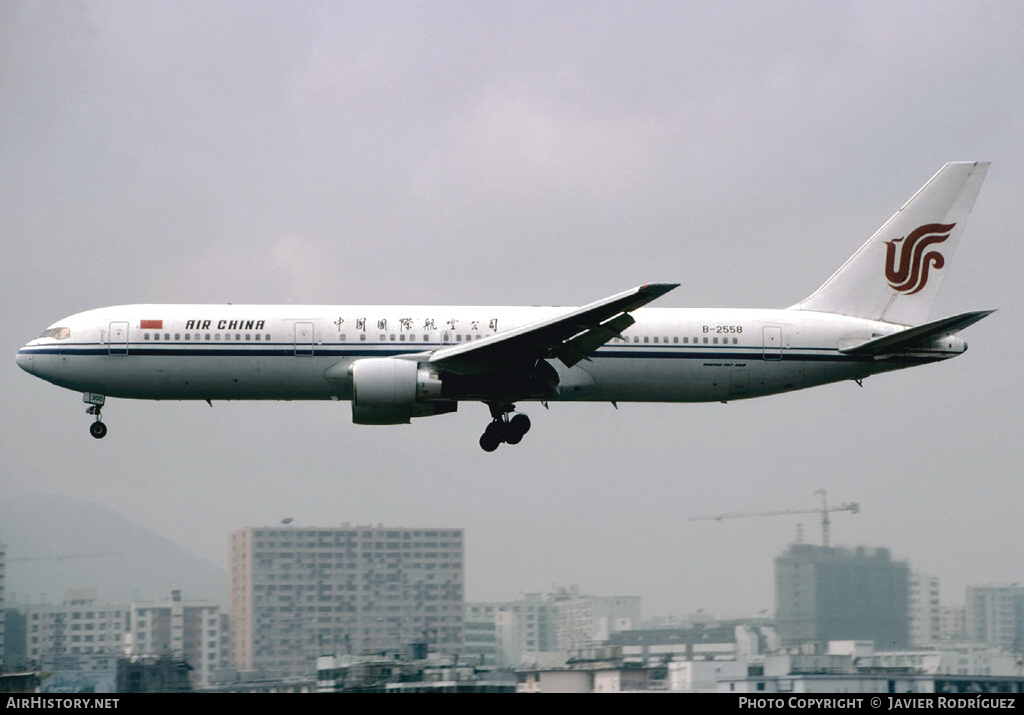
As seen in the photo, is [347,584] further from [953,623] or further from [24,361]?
[953,623]

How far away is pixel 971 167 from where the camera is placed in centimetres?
4600

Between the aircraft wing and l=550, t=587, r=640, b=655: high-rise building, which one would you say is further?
l=550, t=587, r=640, b=655: high-rise building

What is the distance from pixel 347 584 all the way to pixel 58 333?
666 inches

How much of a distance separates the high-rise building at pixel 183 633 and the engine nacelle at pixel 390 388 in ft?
47.5

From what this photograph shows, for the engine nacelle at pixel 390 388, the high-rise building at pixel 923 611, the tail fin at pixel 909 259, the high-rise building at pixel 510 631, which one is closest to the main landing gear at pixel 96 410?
the engine nacelle at pixel 390 388

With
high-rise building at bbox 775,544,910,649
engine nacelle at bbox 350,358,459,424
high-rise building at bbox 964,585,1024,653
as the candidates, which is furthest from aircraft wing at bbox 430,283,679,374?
high-rise building at bbox 964,585,1024,653

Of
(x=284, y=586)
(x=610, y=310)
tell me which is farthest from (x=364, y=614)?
(x=610, y=310)

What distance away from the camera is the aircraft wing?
121ft

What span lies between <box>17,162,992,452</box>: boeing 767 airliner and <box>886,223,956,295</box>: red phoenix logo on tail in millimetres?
2444

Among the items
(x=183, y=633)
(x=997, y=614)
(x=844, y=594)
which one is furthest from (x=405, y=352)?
(x=997, y=614)

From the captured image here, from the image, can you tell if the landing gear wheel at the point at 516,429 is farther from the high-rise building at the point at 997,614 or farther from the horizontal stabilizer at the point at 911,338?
the high-rise building at the point at 997,614

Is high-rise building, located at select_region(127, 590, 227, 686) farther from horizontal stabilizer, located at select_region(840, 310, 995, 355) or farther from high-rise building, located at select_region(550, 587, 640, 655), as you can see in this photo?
horizontal stabilizer, located at select_region(840, 310, 995, 355)

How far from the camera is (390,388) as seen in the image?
38031 mm
